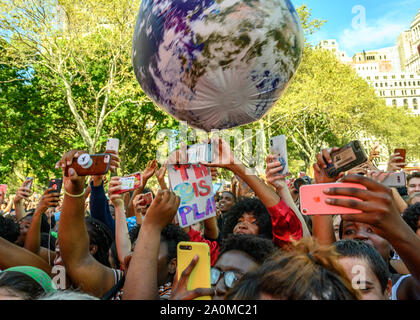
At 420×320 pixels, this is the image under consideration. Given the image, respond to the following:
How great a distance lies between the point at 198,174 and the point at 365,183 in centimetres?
138

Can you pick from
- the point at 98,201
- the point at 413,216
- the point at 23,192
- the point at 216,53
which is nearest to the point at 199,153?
the point at 216,53

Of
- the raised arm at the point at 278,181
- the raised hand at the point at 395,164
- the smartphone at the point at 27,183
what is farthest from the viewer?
the raised hand at the point at 395,164

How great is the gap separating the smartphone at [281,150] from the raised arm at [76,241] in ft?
4.25

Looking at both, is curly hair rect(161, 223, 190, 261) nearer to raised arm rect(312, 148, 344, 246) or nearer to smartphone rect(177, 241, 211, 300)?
smartphone rect(177, 241, 211, 300)

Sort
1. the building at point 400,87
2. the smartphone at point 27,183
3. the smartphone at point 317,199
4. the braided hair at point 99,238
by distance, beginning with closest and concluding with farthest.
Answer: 1. the smartphone at point 317,199
2. the braided hair at point 99,238
3. the smartphone at point 27,183
4. the building at point 400,87

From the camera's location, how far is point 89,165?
1.87 m

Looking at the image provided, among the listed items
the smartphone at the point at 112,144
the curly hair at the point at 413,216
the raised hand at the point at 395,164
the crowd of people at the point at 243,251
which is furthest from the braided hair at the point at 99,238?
the raised hand at the point at 395,164

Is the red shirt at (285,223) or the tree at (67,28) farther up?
the tree at (67,28)

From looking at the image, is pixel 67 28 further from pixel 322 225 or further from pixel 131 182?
pixel 322 225

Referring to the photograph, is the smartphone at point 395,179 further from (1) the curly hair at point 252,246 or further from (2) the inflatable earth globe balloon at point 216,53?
(2) the inflatable earth globe balloon at point 216,53

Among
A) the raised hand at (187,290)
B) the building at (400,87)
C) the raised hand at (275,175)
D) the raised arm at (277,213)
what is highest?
the building at (400,87)

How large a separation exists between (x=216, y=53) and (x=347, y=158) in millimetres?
826

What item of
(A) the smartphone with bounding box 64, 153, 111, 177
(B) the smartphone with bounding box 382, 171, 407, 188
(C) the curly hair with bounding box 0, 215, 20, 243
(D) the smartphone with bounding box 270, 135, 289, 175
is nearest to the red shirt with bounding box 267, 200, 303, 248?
(D) the smartphone with bounding box 270, 135, 289, 175

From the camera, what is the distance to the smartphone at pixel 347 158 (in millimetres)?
1519
